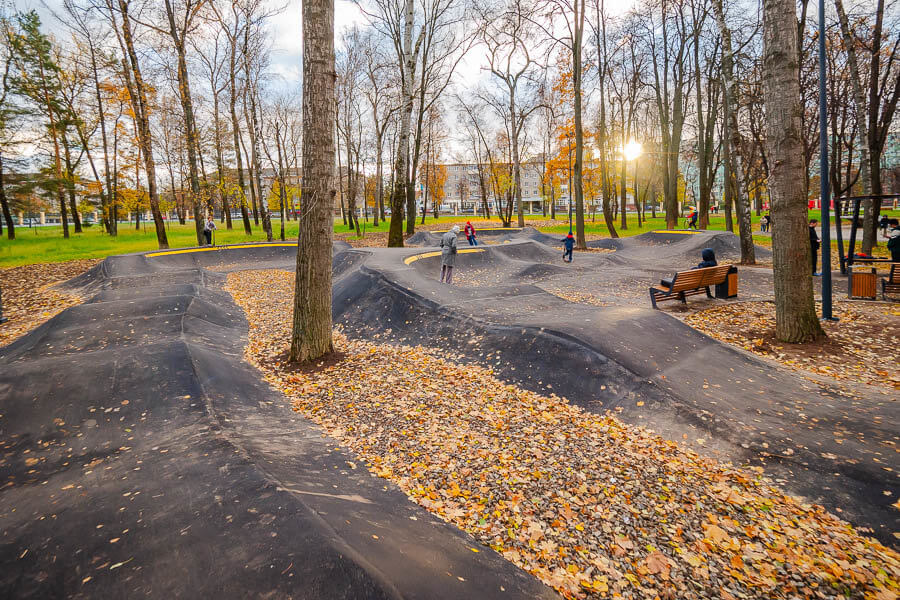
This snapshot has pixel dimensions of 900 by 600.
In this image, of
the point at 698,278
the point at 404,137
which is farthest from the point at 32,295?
the point at 698,278

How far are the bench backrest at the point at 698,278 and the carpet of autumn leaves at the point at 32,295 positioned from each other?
1456cm

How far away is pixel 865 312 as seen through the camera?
8.54 meters

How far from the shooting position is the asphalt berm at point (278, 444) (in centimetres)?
238

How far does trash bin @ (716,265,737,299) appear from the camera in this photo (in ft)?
34.1

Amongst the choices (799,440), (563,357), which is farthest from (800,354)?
(563,357)

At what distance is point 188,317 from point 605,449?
27.3 ft

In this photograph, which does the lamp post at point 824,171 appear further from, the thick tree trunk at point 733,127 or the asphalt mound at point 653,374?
the thick tree trunk at point 733,127

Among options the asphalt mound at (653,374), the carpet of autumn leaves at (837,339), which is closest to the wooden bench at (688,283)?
the carpet of autumn leaves at (837,339)

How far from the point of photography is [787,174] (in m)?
6.68

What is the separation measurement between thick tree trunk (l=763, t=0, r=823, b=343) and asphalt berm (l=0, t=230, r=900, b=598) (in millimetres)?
1570

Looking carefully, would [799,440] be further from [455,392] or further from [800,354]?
[455,392]

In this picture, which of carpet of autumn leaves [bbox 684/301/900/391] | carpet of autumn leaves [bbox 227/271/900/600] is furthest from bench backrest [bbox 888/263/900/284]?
carpet of autumn leaves [bbox 227/271/900/600]

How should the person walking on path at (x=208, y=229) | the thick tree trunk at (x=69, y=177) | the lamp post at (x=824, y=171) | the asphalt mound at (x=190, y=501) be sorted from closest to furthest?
the asphalt mound at (x=190, y=501) < the lamp post at (x=824, y=171) < the person walking on path at (x=208, y=229) < the thick tree trunk at (x=69, y=177)

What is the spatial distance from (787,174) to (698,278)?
363cm
